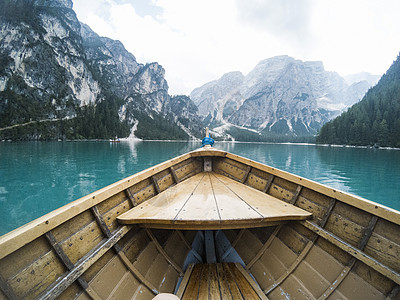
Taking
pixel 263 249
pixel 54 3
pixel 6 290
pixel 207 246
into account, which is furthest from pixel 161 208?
pixel 54 3

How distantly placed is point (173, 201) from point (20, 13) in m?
166

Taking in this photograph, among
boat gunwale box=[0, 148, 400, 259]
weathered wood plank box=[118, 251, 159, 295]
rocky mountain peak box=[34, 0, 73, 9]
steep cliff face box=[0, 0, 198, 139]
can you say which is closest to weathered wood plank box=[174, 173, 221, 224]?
weathered wood plank box=[118, 251, 159, 295]

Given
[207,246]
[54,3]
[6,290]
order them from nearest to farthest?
[6,290], [207,246], [54,3]

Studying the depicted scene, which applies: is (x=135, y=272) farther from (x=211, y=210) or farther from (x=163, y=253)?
(x=211, y=210)

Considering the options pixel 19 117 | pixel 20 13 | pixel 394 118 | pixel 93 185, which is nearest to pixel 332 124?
pixel 394 118

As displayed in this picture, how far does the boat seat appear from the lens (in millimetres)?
3152

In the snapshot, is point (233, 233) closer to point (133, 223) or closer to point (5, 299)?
point (133, 223)

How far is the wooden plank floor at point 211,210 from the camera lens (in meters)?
3.24

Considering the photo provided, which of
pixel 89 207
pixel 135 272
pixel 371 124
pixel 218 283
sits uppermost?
pixel 371 124

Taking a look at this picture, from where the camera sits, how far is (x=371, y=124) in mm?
76750

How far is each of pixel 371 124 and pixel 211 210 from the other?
Answer: 344 ft

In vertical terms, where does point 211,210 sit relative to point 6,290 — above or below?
above

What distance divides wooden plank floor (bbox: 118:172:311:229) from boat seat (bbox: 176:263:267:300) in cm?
113

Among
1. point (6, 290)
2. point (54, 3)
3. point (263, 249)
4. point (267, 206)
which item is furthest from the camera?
point (54, 3)
